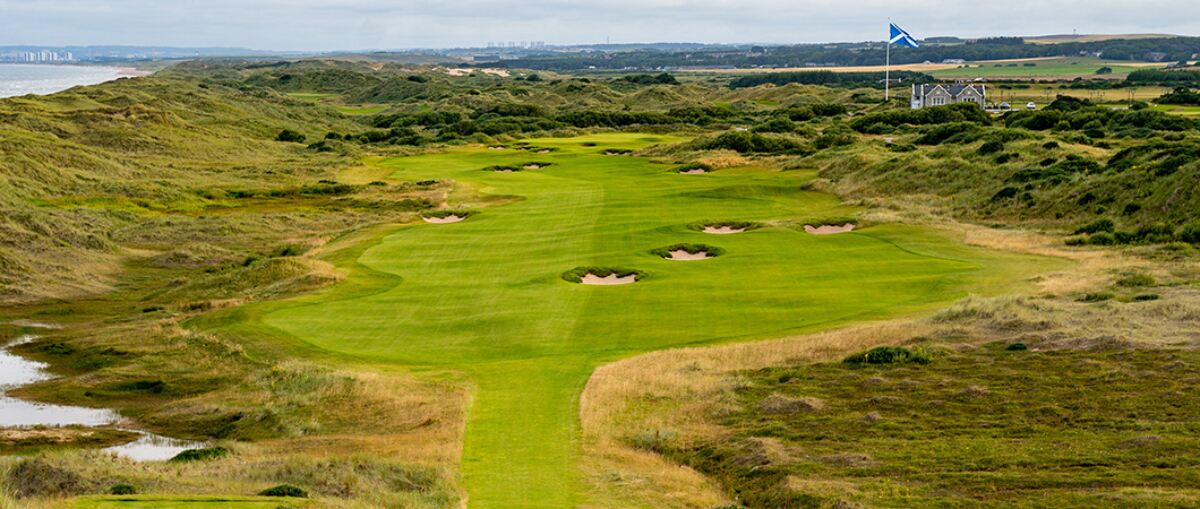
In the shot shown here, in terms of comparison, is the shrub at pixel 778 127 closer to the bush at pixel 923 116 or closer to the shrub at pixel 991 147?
the bush at pixel 923 116

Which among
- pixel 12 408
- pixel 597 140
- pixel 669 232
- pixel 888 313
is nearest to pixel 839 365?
pixel 888 313

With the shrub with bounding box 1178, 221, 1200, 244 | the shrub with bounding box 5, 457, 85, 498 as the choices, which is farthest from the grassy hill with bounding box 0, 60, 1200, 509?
the shrub with bounding box 1178, 221, 1200, 244

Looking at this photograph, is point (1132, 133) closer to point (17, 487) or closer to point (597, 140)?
point (597, 140)

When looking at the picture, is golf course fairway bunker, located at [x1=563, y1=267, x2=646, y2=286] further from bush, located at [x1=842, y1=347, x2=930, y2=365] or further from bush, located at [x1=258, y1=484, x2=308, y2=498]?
bush, located at [x1=258, y1=484, x2=308, y2=498]

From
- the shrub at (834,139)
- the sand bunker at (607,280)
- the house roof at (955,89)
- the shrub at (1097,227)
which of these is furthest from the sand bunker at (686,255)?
the house roof at (955,89)

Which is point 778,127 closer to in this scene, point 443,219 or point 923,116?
point 923,116

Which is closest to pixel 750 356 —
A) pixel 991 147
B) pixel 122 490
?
pixel 122 490
